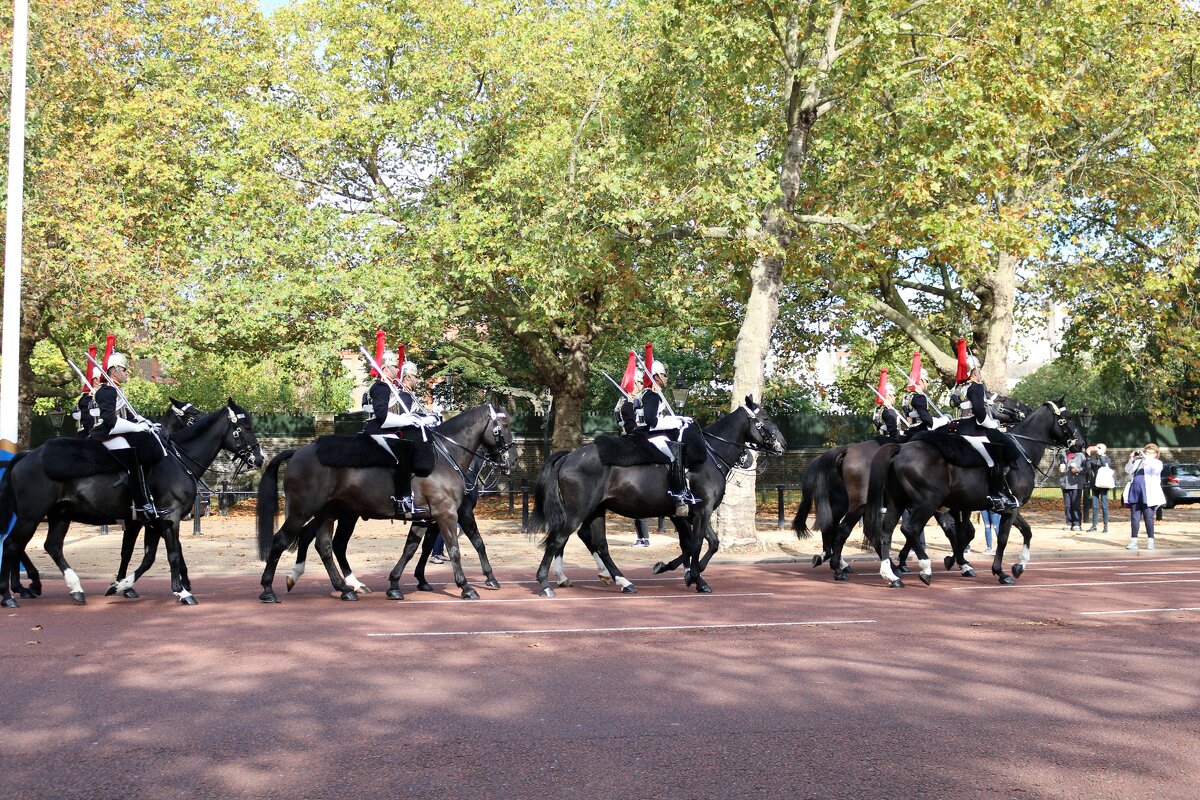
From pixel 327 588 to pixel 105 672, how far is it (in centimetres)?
611

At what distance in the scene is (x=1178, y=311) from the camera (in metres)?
28.8

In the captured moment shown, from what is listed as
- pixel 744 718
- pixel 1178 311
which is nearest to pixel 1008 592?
pixel 744 718

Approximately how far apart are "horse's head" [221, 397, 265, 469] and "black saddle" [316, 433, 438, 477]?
0.87m

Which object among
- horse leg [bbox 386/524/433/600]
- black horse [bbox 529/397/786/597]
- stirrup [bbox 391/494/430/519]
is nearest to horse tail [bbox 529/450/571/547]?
black horse [bbox 529/397/786/597]

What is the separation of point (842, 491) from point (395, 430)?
6.46 m

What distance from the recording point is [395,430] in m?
13.6

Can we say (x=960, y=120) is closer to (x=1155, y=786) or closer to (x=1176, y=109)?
(x=1176, y=109)

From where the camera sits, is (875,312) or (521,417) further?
(521,417)

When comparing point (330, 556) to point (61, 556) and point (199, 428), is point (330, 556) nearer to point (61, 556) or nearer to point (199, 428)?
point (199, 428)

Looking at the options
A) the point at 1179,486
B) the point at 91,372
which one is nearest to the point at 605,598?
the point at 91,372

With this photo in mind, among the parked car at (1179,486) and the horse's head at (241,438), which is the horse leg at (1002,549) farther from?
the parked car at (1179,486)

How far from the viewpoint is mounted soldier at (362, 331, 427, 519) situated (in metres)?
13.3

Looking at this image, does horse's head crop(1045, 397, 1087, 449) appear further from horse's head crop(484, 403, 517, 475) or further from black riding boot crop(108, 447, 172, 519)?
black riding boot crop(108, 447, 172, 519)

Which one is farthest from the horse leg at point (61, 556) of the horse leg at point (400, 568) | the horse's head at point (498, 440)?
the horse's head at point (498, 440)
